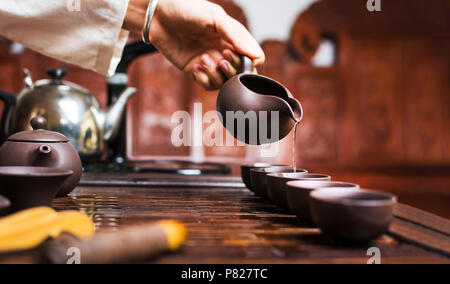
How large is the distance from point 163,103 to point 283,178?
3825mm

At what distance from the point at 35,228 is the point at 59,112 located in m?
0.98

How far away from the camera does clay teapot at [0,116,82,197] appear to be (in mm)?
871

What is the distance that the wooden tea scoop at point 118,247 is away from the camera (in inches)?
18.5

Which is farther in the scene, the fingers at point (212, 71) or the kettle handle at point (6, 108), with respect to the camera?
the kettle handle at point (6, 108)

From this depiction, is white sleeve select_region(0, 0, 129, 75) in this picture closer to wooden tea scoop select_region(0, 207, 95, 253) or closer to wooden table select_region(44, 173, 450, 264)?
wooden table select_region(44, 173, 450, 264)

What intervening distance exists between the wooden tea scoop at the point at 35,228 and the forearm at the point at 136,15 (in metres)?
0.89

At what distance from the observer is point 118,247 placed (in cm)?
48

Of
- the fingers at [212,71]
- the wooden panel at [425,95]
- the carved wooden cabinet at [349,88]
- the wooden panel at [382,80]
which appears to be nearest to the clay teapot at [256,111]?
the fingers at [212,71]

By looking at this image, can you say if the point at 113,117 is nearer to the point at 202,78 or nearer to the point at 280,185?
the point at 202,78

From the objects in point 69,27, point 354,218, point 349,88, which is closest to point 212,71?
point 69,27

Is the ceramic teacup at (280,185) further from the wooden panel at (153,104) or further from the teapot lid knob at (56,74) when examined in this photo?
the wooden panel at (153,104)
